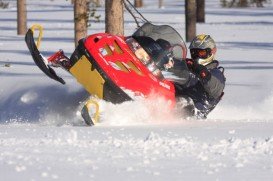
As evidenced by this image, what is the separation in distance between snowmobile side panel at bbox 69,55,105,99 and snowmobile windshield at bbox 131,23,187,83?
2.14ft

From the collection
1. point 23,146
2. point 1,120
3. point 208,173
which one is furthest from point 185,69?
point 208,173

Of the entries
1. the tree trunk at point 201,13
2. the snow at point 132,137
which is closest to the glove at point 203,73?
the snow at point 132,137

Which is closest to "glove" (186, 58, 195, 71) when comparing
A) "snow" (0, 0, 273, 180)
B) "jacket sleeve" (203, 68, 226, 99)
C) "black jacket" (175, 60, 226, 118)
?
"black jacket" (175, 60, 226, 118)

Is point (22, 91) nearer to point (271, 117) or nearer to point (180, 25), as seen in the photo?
point (271, 117)

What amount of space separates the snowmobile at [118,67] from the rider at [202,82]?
0.24 m

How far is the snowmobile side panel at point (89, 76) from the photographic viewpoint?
9.94 metres

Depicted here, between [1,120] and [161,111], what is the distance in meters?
2.28

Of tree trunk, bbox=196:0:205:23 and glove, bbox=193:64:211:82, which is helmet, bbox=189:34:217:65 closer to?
glove, bbox=193:64:211:82

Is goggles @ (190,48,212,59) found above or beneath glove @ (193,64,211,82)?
above

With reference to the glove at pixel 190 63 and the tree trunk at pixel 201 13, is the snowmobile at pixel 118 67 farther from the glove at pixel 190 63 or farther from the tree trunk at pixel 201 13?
the tree trunk at pixel 201 13

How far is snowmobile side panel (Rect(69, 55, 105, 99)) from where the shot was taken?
994 centimetres

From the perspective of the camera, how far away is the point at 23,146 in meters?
7.71

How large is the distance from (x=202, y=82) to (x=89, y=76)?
1564mm

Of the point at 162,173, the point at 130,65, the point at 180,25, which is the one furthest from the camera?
the point at 180,25
